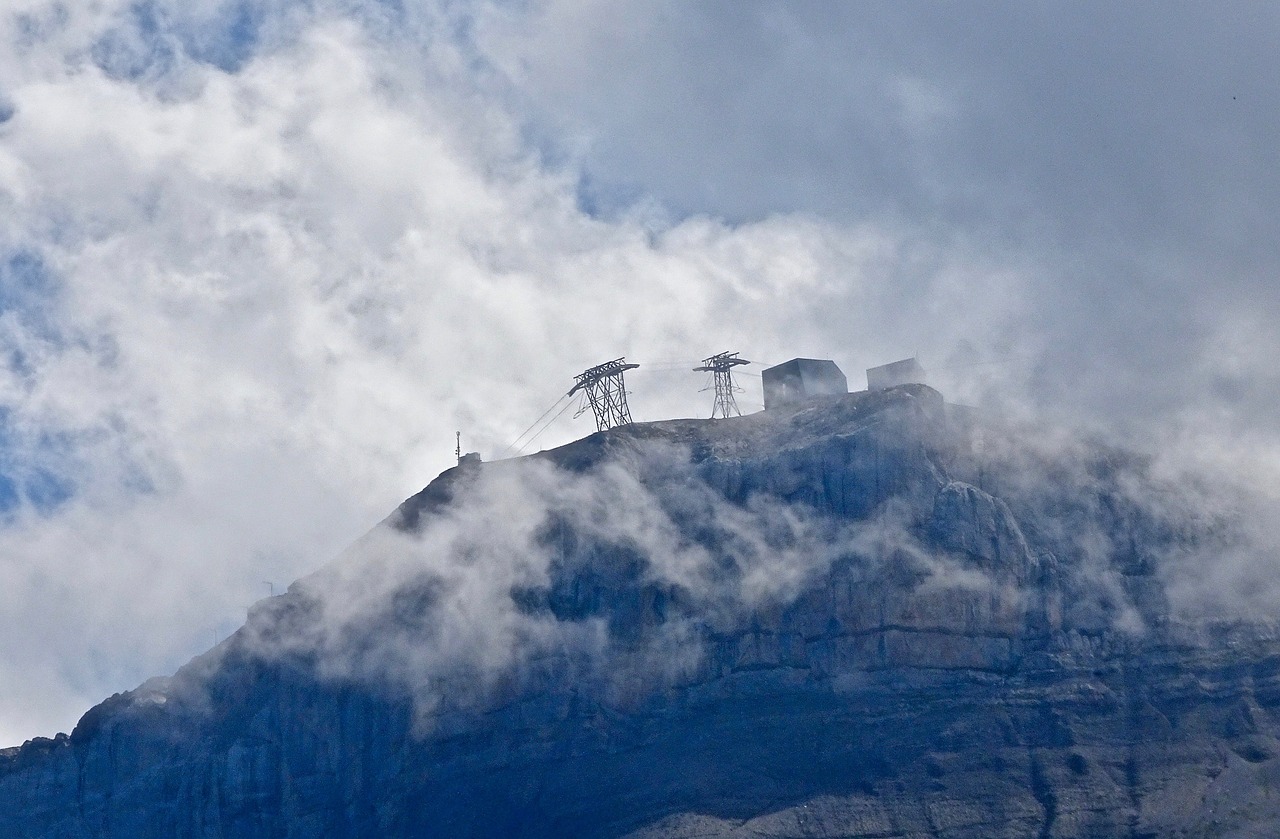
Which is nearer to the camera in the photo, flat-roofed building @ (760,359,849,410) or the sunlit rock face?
the sunlit rock face

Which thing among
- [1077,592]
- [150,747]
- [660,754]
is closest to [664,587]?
[660,754]

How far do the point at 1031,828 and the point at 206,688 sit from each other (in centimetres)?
7129

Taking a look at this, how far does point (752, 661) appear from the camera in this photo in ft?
579

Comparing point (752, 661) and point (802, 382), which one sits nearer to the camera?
point (752, 661)

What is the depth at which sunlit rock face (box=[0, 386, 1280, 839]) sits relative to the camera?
166 m

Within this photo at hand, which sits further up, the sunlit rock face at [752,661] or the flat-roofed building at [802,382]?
the flat-roofed building at [802,382]

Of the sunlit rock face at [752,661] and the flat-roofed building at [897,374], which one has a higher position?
the flat-roofed building at [897,374]

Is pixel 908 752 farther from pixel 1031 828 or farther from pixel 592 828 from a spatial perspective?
pixel 592 828

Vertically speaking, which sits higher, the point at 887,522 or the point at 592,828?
the point at 887,522

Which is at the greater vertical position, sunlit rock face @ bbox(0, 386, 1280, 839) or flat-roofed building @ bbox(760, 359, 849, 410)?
flat-roofed building @ bbox(760, 359, 849, 410)

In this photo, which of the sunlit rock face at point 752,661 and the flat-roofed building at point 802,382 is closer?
the sunlit rock face at point 752,661

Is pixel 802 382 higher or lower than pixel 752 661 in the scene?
higher

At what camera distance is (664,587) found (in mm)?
183000

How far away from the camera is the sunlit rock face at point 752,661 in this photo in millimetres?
165875
